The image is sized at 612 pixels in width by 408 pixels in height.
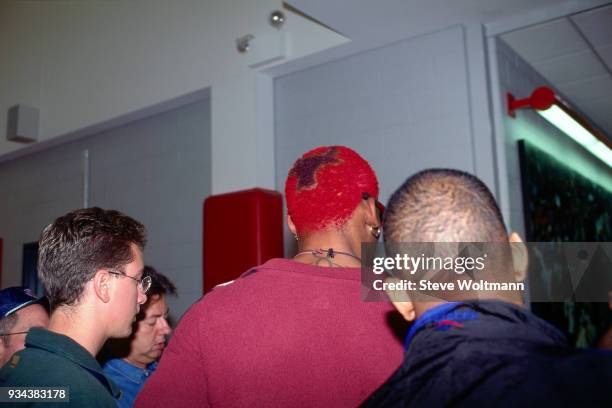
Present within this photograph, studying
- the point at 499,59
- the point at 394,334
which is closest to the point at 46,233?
the point at 394,334

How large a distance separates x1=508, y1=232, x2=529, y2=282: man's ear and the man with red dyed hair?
0.43 metres

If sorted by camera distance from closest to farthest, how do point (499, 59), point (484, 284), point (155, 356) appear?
point (484, 284) → point (155, 356) → point (499, 59)

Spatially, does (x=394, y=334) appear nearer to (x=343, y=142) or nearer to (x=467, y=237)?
(x=467, y=237)

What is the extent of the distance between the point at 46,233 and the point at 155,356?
1.03 m

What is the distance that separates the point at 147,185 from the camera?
4367mm

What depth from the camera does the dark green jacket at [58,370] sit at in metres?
1.28

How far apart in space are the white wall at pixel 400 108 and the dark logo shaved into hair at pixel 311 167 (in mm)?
1579

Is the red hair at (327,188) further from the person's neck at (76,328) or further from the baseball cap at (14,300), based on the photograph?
the baseball cap at (14,300)

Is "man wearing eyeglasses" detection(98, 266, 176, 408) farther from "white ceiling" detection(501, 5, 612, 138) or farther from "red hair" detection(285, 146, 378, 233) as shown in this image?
"white ceiling" detection(501, 5, 612, 138)

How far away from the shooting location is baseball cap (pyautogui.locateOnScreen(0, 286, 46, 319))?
2021 millimetres

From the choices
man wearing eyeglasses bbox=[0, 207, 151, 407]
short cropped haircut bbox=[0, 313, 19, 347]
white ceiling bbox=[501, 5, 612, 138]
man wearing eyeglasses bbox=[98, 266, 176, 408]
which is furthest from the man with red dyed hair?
white ceiling bbox=[501, 5, 612, 138]

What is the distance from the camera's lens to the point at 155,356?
242 centimetres

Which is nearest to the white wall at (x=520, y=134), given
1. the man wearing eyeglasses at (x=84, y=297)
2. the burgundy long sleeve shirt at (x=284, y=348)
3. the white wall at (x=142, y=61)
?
the white wall at (x=142, y=61)

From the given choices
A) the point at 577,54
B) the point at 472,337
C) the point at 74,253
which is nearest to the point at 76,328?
the point at 74,253
